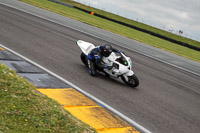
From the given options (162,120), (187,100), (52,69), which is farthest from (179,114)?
(52,69)

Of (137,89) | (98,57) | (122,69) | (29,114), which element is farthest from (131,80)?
(29,114)

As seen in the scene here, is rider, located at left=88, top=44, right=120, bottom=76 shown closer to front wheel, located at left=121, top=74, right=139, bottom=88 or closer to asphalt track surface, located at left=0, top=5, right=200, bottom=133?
asphalt track surface, located at left=0, top=5, right=200, bottom=133

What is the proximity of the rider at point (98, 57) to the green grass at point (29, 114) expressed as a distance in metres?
3.82

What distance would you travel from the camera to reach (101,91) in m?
6.88

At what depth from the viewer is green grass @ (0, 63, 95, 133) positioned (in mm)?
3428

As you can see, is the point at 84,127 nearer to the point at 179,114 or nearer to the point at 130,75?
the point at 179,114

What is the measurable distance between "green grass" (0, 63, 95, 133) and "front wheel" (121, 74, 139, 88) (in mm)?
3986

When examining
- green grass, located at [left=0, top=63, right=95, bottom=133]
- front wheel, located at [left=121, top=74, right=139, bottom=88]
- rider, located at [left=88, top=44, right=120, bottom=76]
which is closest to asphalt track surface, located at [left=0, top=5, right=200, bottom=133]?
front wheel, located at [left=121, top=74, right=139, bottom=88]

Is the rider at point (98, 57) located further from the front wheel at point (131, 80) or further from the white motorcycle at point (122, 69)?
→ the front wheel at point (131, 80)

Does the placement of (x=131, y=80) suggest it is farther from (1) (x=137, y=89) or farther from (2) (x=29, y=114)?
(2) (x=29, y=114)

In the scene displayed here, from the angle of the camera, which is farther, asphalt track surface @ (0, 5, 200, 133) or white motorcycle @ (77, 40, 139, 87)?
white motorcycle @ (77, 40, 139, 87)

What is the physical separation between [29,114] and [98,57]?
184 inches

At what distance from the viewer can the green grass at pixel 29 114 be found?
343 centimetres

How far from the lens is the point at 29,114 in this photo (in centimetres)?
375
